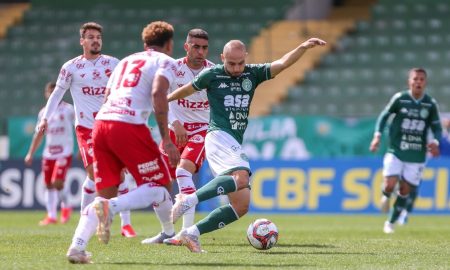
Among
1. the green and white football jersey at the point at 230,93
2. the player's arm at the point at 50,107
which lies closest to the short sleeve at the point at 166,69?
the green and white football jersey at the point at 230,93

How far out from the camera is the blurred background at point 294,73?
21766mm

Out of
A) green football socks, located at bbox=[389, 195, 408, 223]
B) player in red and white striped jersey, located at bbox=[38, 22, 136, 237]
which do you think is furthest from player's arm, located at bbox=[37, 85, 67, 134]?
green football socks, located at bbox=[389, 195, 408, 223]

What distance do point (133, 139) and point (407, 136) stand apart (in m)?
7.74

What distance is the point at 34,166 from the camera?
905 inches

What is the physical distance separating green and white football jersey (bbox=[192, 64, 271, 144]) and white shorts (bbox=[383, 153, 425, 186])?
5631mm

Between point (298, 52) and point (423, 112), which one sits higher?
point (298, 52)

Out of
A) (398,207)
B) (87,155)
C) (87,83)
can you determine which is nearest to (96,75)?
(87,83)

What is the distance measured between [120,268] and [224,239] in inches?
175

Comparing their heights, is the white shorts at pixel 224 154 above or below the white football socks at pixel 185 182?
above

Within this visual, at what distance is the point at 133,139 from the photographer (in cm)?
912

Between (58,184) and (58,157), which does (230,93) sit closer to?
(58,184)

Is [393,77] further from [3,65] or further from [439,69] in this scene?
[3,65]

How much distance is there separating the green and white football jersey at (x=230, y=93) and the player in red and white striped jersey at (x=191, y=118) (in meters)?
1.11

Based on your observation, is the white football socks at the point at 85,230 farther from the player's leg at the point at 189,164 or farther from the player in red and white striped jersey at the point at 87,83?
the player in red and white striped jersey at the point at 87,83
